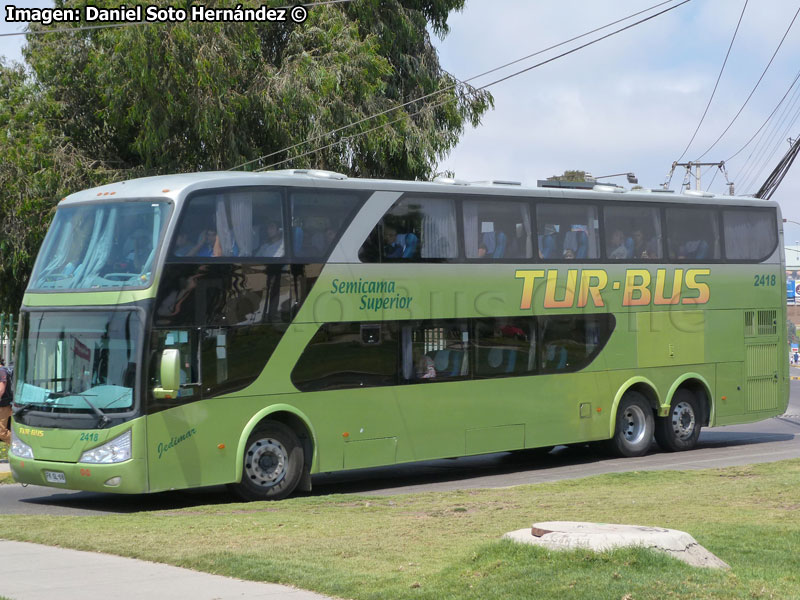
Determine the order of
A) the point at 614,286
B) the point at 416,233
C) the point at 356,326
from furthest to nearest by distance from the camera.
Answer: the point at 614,286 → the point at 416,233 → the point at 356,326

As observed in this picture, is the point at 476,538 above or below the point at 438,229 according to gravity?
below

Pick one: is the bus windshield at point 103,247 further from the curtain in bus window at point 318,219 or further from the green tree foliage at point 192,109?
the green tree foliage at point 192,109

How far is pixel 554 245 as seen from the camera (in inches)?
715

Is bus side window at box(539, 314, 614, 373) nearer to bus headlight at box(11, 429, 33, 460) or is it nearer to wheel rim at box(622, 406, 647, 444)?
wheel rim at box(622, 406, 647, 444)

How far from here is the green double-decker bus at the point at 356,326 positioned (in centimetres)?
1381

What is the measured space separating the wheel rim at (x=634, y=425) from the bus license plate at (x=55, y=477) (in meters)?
9.48

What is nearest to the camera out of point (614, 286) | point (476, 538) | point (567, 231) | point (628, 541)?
point (628, 541)

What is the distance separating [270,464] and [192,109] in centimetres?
1143

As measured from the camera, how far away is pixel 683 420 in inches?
808

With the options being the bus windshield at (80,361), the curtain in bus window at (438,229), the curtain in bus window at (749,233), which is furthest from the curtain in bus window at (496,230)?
the bus windshield at (80,361)

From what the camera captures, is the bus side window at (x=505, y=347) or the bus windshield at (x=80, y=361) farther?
the bus side window at (x=505, y=347)

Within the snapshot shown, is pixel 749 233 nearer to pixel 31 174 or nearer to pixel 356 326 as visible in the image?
pixel 356 326

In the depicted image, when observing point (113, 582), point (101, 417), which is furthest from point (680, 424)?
point (113, 582)

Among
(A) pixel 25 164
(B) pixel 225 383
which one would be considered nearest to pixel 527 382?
(B) pixel 225 383
